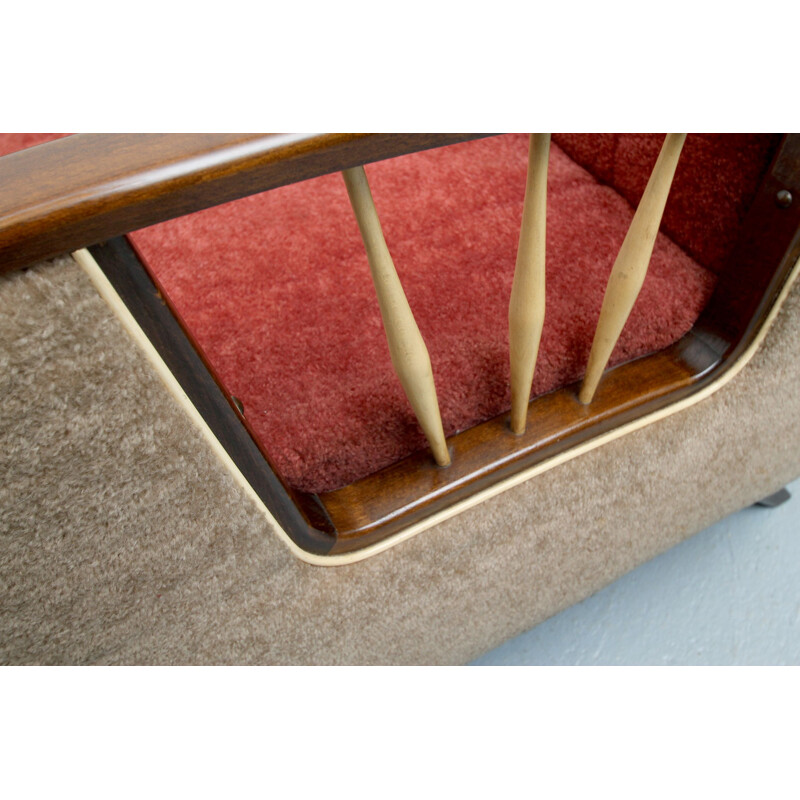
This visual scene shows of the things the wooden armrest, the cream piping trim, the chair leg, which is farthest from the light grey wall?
the wooden armrest

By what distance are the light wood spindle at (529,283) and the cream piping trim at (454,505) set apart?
0.23 feet

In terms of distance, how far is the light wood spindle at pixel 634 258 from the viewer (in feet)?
1.23

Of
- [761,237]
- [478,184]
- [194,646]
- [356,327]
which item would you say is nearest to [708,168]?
[761,237]

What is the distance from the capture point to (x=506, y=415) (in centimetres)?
53

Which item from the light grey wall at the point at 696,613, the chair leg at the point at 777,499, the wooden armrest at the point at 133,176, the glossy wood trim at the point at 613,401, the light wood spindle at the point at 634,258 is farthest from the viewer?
the chair leg at the point at 777,499

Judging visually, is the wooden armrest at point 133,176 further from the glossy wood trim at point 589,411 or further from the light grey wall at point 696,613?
the light grey wall at point 696,613

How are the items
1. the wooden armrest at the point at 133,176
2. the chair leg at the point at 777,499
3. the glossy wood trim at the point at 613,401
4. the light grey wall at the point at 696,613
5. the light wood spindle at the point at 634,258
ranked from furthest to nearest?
1. the chair leg at the point at 777,499
2. the light grey wall at the point at 696,613
3. the glossy wood trim at the point at 613,401
4. the light wood spindle at the point at 634,258
5. the wooden armrest at the point at 133,176

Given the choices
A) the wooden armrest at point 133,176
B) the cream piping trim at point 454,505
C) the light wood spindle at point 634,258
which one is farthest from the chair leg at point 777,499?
the wooden armrest at point 133,176

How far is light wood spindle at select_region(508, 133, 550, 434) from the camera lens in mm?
334

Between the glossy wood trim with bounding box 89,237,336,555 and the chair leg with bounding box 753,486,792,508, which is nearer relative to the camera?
the glossy wood trim with bounding box 89,237,336,555

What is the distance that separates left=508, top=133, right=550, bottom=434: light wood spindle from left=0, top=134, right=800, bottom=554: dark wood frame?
5 centimetres

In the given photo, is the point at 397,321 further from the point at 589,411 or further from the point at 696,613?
the point at 696,613

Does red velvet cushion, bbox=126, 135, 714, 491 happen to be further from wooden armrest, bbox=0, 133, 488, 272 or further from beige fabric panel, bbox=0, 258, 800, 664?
wooden armrest, bbox=0, 133, 488, 272

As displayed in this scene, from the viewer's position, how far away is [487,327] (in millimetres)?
534
